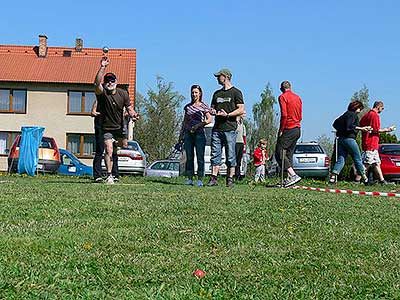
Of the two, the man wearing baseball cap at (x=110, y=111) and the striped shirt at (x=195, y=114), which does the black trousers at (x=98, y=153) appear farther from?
the striped shirt at (x=195, y=114)

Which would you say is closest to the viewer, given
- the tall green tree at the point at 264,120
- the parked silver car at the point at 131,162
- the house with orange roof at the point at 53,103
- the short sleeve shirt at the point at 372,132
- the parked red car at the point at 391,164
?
the short sleeve shirt at the point at 372,132

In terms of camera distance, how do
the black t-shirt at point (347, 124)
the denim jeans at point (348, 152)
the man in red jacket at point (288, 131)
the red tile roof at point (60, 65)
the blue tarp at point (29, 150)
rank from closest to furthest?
the man in red jacket at point (288, 131) < the denim jeans at point (348, 152) < the black t-shirt at point (347, 124) < the blue tarp at point (29, 150) < the red tile roof at point (60, 65)

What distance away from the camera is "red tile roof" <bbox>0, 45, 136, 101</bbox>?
47.0 m

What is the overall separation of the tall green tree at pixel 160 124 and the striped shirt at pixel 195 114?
43.6 metres

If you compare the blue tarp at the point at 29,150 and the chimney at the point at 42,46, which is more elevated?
the chimney at the point at 42,46

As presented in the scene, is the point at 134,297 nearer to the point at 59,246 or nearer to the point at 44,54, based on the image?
the point at 59,246

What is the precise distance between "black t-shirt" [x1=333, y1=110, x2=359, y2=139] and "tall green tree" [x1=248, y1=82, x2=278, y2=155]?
4902 cm

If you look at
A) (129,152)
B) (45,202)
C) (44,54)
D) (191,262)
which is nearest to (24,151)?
(129,152)

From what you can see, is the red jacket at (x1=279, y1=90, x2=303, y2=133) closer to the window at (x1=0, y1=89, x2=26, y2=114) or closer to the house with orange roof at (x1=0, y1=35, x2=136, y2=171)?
the house with orange roof at (x1=0, y1=35, x2=136, y2=171)

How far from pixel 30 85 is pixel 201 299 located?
4573 cm

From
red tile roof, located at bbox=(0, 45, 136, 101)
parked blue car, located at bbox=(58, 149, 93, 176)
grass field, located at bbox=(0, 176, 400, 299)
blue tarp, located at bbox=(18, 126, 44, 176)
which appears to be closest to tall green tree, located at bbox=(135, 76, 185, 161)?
red tile roof, located at bbox=(0, 45, 136, 101)

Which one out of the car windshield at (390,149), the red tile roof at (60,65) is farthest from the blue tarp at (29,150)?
the red tile roof at (60,65)

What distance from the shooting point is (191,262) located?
4125mm

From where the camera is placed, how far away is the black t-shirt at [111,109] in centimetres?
1155
